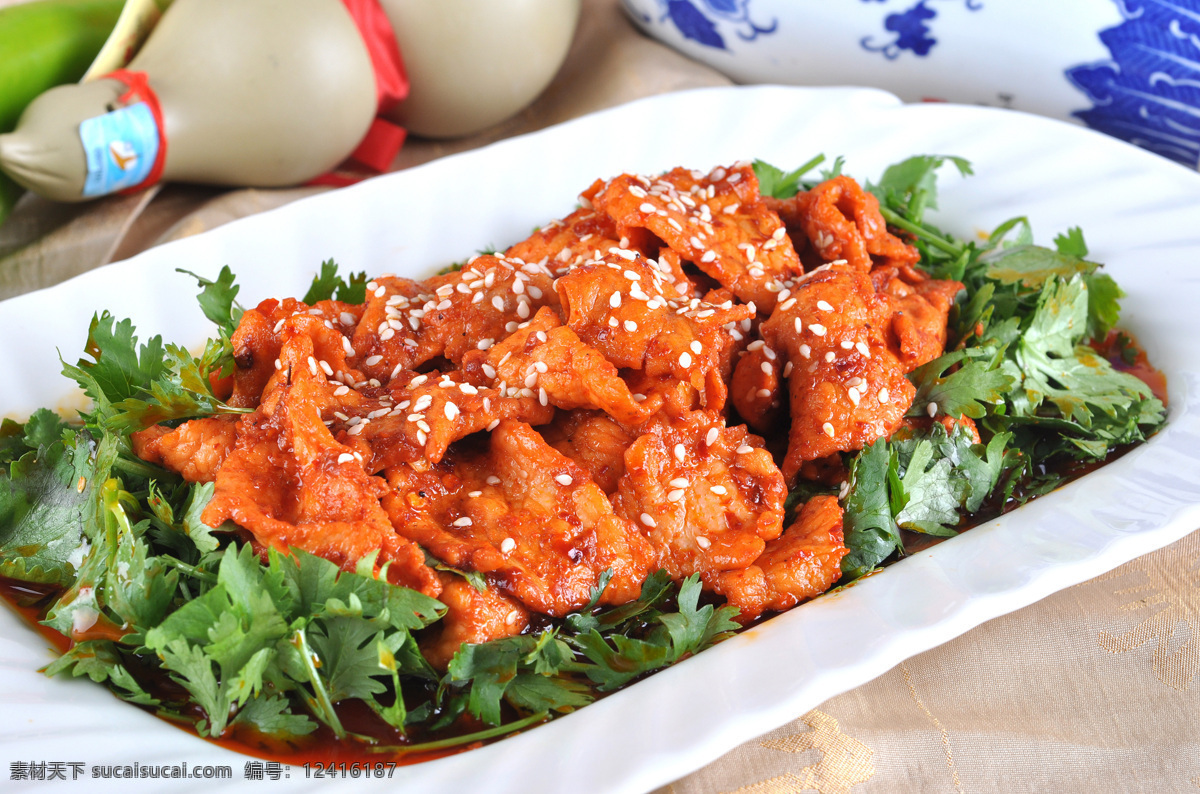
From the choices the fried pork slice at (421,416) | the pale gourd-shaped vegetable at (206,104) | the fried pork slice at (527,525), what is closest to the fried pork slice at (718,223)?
the fried pork slice at (421,416)

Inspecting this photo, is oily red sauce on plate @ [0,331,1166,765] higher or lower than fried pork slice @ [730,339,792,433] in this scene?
lower

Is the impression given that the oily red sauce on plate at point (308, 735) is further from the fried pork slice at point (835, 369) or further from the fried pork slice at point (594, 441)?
the fried pork slice at point (835, 369)

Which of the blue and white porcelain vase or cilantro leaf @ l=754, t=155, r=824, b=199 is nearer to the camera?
cilantro leaf @ l=754, t=155, r=824, b=199

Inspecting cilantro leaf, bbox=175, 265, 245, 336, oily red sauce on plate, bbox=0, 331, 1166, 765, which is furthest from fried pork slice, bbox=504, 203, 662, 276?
oily red sauce on plate, bbox=0, 331, 1166, 765

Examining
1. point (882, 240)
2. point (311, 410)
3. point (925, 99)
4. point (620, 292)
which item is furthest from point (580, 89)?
point (311, 410)

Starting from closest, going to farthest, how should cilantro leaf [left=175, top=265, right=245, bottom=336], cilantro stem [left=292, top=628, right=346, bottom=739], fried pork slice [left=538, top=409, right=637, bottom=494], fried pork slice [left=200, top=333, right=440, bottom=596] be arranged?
cilantro stem [left=292, top=628, right=346, bottom=739] → fried pork slice [left=200, top=333, right=440, bottom=596] → fried pork slice [left=538, top=409, right=637, bottom=494] → cilantro leaf [left=175, top=265, right=245, bottom=336]

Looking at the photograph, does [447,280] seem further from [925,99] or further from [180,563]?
[925,99]

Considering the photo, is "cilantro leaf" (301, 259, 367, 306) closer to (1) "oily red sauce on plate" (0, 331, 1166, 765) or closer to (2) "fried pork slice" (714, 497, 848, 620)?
(1) "oily red sauce on plate" (0, 331, 1166, 765)
